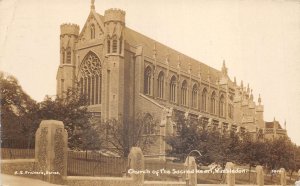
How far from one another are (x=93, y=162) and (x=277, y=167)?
38.4ft

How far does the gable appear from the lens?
3144 centimetres

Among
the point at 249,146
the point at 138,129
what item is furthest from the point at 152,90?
the point at 249,146

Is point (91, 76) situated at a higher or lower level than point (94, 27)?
lower

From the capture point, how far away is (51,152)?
1412 centimetres

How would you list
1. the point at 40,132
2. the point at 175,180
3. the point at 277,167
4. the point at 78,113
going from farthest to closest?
the point at 277,167 < the point at 78,113 < the point at 175,180 < the point at 40,132

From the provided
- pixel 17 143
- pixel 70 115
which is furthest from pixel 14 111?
pixel 17 143

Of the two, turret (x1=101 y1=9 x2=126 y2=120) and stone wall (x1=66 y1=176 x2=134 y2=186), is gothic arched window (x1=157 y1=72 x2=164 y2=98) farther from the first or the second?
stone wall (x1=66 y1=176 x2=134 y2=186)

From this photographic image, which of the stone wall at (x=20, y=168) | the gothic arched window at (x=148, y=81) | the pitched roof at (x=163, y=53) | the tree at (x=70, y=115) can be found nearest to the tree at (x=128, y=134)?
the gothic arched window at (x=148, y=81)

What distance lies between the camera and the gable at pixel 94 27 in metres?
31.4

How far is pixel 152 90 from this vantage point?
3347 cm

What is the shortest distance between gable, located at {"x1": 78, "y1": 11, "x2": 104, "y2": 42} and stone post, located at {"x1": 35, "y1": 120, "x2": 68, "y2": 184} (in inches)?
694

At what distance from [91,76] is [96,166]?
45.9 feet

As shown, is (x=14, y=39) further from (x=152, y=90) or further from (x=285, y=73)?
(x=152, y=90)

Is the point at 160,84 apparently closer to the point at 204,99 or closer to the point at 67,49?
the point at 204,99
